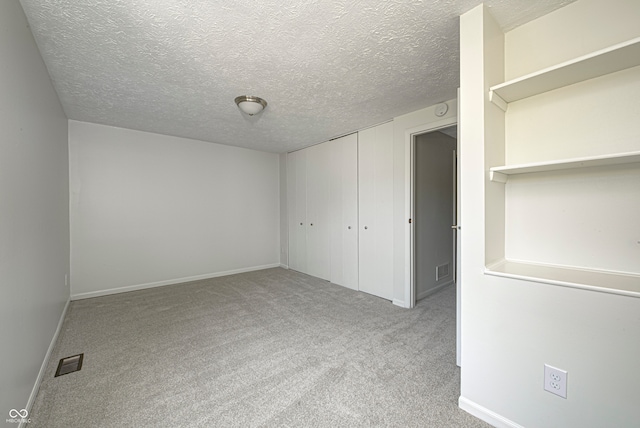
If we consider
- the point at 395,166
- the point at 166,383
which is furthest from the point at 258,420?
the point at 395,166

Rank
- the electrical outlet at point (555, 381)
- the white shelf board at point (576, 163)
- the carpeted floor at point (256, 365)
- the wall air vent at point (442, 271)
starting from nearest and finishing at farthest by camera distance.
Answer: the white shelf board at point (576, 163) → the electrical outlet at point (555, 381) → the carpeted floor at point (256, 365) → the wall air vent at point (442, 271)

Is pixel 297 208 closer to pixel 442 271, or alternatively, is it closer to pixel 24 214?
pixel 442 271

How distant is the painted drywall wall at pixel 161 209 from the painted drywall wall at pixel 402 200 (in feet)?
9.56

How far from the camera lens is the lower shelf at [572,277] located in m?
1.09

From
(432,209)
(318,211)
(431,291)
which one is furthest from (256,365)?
(432,209)

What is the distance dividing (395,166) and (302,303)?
7.07ft

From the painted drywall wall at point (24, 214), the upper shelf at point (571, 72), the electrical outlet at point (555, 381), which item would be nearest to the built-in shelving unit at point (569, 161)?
the upper shelf at point (571, 72)

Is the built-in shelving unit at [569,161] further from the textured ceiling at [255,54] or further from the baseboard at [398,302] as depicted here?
the baseboard at [398,302]

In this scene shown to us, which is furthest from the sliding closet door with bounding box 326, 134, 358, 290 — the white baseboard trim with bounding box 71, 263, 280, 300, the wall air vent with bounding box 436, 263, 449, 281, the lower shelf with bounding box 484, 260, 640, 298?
the lower shelf with bounding box 484, 260, 640, 298

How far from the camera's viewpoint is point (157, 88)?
94.9 inches

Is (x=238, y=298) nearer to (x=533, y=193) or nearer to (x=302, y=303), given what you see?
(x=302, y=303)

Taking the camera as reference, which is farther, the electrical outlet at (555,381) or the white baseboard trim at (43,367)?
the white baseboard trim at (43,367)

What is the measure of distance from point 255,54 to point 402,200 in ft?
7.30

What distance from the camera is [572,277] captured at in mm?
1241
